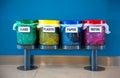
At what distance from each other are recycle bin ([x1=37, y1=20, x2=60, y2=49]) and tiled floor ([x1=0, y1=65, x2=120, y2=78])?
0.17 metres

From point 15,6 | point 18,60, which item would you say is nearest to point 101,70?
point 18,60

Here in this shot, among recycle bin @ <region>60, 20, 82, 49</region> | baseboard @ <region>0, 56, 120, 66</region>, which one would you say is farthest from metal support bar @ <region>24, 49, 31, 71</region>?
recycle bin @ <region>60, 20, 82, 49</region>

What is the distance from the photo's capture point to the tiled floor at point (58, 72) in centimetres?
142

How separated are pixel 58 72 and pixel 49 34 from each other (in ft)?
0.83

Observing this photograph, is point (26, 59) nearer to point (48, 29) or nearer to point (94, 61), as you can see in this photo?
point (48, 29)

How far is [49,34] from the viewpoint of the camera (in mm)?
1497

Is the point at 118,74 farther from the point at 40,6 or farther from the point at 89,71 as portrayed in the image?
the point at 40,6

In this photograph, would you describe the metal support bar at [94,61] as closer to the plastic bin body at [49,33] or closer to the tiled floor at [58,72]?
the tiled floor at [58,72]

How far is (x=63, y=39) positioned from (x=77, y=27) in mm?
119

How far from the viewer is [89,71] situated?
155 centimetres

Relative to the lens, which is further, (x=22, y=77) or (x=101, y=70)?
(x=101, y=70)

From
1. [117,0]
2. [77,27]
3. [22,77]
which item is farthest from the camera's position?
[117,0]

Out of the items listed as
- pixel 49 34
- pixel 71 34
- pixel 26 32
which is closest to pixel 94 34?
pixel 71 34

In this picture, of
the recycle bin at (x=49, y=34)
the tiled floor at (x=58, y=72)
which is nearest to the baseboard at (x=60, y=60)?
the tiled floor at (x=58, y=72)
